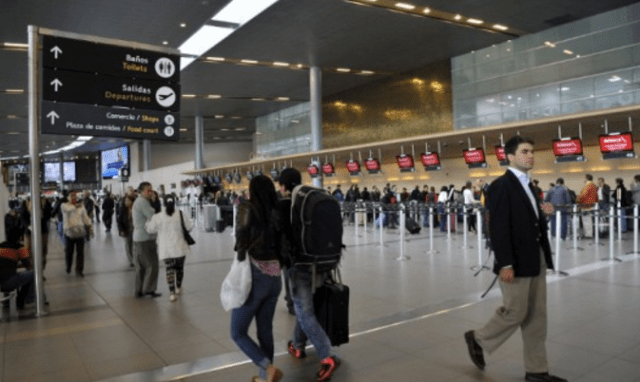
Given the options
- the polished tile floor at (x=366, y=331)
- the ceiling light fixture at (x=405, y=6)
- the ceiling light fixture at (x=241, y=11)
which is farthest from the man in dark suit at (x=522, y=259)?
the ceiling light fixture at (x=241, y=11)

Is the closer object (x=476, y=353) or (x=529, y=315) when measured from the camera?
(x=529, y=315)

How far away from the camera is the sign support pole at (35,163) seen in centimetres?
627

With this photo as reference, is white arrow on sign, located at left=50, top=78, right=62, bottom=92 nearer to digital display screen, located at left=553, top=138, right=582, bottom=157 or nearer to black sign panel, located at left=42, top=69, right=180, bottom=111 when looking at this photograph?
black sign panel, located at left=42, top=69, right=180, bottom=111

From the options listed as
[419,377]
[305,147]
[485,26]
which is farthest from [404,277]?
[305,147]

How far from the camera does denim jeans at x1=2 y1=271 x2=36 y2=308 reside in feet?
20.2

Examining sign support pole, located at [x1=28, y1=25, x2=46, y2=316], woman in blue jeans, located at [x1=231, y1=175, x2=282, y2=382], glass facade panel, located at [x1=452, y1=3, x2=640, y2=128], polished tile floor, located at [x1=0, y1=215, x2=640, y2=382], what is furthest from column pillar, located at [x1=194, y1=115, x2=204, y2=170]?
woman in blue jeans, located at [x1=231, y1=175, x2=282, y2=382]

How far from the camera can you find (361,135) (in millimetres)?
25375

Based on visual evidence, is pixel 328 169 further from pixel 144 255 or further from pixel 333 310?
pixel 333 310

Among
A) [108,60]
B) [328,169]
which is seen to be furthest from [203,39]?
[108,60]

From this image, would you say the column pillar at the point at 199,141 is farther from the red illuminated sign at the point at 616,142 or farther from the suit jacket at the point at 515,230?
the suit jacket at the point at 515,230

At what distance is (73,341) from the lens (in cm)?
500

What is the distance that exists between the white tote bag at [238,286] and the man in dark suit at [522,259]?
182 cm

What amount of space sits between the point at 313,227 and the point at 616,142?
12623 millimetres

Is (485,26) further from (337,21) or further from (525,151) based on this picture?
(525,151)
